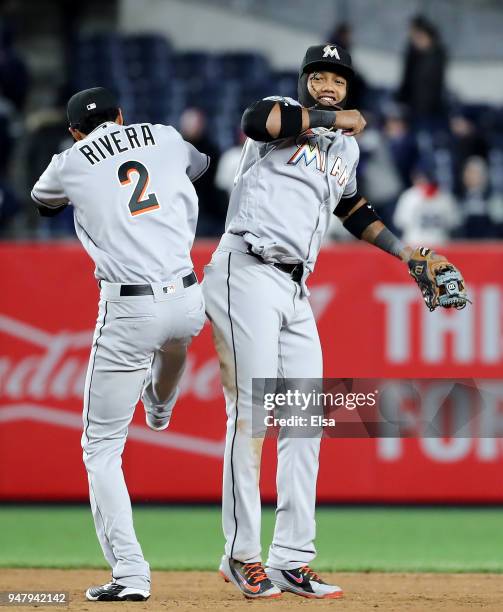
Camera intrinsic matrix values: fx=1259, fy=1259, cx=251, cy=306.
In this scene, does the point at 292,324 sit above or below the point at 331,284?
below

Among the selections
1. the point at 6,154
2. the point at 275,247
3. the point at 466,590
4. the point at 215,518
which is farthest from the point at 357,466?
the point at 6,154

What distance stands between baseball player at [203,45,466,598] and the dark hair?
549 millimetres

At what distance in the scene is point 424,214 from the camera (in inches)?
424

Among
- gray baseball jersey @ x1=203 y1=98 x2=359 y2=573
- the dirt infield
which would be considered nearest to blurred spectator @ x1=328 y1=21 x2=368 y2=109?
the dirt infield

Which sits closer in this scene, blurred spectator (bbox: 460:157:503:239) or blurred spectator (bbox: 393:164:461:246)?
blurred spectator (bbox: 393:164:461:246)

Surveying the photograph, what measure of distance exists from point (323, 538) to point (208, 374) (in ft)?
4.80

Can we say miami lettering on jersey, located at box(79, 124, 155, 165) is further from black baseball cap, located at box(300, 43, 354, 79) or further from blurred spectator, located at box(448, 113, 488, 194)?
blurred spectator, located at box(448, 113, 488, 194)

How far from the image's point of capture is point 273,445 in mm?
7727

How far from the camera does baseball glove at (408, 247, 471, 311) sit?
502 centimetres

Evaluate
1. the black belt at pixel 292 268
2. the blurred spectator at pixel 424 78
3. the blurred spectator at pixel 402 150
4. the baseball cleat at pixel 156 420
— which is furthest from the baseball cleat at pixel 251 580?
the blurred spectator at pixel 424 78

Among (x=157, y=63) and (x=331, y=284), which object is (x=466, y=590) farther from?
(x=157, y=63)

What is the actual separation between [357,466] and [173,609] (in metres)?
3.63

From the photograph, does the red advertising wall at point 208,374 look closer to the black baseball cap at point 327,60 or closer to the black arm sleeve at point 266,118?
the black baseball cap at point 327,60

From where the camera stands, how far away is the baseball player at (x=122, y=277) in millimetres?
4797
